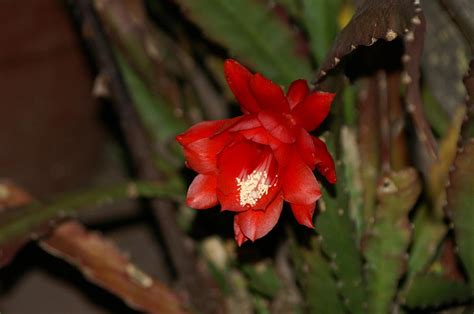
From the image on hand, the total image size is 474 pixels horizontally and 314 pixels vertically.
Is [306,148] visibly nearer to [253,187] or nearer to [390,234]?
[253,187]

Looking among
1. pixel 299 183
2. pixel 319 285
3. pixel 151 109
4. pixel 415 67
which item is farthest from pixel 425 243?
pixel 151 109

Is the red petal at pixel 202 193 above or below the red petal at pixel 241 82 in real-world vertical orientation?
below

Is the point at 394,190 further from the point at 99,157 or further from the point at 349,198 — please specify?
the point at 99,157

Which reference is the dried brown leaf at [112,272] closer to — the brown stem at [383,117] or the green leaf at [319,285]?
the green leaf at [319,285]

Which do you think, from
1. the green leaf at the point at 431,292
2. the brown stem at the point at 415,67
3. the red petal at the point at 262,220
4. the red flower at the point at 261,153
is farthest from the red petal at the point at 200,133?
the green leaf at the point at 431,292

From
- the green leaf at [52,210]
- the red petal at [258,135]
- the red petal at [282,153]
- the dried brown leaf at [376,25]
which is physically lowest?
the green leaf at [52,210]

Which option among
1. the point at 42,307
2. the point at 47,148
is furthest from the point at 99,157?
the point at 42,307

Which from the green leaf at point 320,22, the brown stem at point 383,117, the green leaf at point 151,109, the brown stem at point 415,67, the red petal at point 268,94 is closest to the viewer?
the red petal at point 268,94
